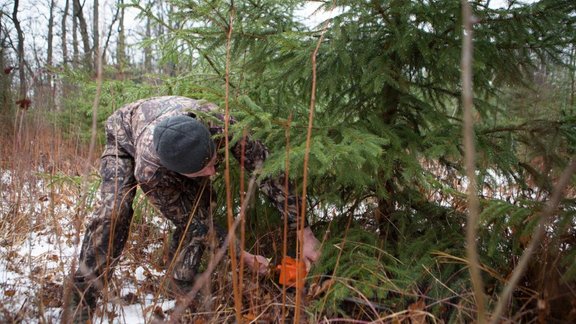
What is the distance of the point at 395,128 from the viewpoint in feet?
7.25

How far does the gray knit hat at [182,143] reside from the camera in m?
1.97

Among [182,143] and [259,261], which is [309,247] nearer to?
[259,261]

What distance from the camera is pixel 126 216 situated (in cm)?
248

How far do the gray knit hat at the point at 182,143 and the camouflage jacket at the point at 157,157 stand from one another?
98 millimetres

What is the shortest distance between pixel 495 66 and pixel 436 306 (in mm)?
1344

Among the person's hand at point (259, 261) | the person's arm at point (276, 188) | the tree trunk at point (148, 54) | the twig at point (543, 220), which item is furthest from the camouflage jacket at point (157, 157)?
the twig at point (543, 220)

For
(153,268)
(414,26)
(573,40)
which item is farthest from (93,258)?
(573,40)

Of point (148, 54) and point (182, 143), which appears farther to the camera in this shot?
point (148, 54)

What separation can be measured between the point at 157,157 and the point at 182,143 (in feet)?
1.03

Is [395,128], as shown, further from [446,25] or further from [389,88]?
[446,25]

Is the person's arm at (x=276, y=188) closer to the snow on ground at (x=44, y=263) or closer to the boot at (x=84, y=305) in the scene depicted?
the snow on ground at (x=44, y=263)

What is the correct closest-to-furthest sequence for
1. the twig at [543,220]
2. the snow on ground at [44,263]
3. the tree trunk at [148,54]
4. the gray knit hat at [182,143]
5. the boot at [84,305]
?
1. the twig at [543,220]
2. the gray knit hat at [182,143]
3. the boot at [84,305]
4. the snow on ground at [44,263]
5. the tree trunk at [148,54]

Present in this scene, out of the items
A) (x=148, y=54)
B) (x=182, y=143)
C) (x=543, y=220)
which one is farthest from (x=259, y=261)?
(x=148, y=54)

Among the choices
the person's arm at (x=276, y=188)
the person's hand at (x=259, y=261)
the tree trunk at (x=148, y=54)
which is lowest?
the person's hand at (x=259, y=261)
